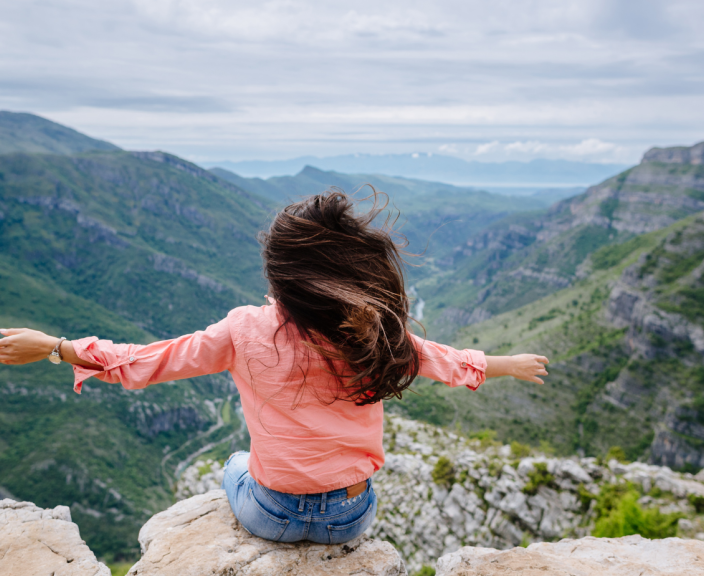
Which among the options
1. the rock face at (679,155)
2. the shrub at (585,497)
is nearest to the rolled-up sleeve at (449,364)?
the shrub at (585,497)

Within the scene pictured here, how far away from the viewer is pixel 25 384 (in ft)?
358

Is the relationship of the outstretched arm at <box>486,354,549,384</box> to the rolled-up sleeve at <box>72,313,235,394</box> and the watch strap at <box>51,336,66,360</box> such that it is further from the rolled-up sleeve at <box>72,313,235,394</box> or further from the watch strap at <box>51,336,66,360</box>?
the watch strap at <box>51,336,66,360</box>

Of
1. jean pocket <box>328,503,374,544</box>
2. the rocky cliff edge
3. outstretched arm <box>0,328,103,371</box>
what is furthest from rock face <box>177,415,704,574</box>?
outstretched arm <box>0,328,103,371</box>

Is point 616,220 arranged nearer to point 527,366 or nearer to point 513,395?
point 513,395

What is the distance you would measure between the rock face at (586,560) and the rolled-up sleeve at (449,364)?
2363mm

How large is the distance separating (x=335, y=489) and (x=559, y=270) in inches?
7428

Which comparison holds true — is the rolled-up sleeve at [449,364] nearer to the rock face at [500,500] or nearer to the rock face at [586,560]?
the rock face at [586,560]

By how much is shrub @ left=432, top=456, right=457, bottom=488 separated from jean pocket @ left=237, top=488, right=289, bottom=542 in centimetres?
1330

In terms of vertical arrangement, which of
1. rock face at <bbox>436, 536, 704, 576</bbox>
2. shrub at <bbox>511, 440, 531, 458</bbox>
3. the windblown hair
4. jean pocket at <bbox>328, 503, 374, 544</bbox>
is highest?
the windblown hair

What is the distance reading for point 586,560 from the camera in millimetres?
5246

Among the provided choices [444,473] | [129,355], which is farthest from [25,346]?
[444,473]

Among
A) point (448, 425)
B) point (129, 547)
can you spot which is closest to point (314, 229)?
point (448, 425)

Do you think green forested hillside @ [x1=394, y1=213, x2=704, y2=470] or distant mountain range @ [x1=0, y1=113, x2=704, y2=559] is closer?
green forested hillside @ [x1=394, y1=213, x2=704, y2=470]

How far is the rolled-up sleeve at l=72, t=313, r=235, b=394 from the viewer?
3.60 metres
